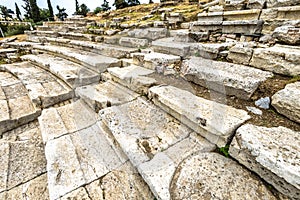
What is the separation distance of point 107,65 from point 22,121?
1531 millimetres

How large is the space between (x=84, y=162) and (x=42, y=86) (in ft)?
6.37

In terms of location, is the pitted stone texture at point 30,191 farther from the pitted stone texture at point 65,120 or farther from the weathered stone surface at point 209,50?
the weathered stone surface at point 209,50

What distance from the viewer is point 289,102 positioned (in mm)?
1295

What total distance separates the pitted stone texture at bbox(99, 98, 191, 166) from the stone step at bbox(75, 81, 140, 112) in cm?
16

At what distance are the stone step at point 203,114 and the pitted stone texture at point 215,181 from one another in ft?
0.66

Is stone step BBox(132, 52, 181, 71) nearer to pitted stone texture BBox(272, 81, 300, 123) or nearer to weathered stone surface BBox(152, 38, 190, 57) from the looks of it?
weathered stone surface BBox(152, 38, 190, 57)

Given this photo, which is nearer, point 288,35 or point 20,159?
point 20,159

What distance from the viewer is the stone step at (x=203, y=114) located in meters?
1.28

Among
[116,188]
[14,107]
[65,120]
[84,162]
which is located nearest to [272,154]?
[116,188]

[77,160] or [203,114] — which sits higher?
[203,114]

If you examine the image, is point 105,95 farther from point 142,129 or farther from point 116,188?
point 116,188

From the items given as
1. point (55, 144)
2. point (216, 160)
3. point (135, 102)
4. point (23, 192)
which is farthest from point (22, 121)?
point (216, 160)

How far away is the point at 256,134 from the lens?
114 centimetres

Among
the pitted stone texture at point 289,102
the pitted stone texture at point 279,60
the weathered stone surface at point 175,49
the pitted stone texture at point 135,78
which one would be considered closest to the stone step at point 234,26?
the pitted stone texture at point 279,60
